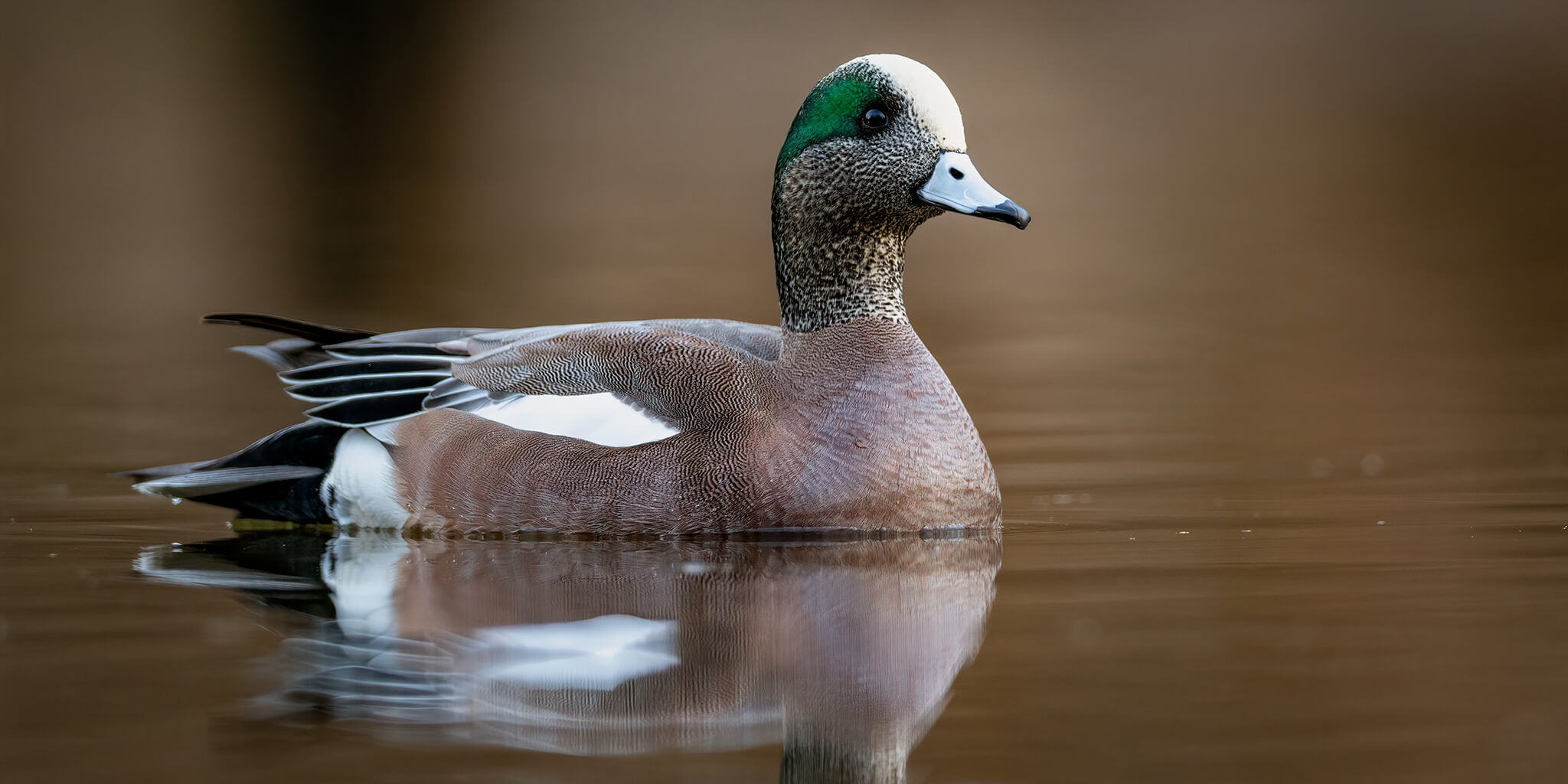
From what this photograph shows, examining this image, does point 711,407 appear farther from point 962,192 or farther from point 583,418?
point 962,192

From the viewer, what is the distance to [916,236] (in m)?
14.1

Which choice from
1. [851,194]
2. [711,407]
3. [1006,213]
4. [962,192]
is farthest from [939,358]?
[711,407]

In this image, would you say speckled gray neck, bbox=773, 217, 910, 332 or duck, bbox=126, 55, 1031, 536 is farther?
speckled gray neck, bbox=773, 217, 910, 332

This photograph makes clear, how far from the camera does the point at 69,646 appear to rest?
3.99 m

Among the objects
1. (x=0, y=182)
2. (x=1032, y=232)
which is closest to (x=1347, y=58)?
(x=1032, y=232)

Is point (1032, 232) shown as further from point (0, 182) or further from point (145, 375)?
point (0, 182)

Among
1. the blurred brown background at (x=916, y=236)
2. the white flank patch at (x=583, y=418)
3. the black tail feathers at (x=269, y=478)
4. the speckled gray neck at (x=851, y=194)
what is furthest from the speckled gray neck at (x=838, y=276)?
the black tail feathers at (x=269, y=478)

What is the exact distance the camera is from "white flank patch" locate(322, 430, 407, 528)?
562 cm

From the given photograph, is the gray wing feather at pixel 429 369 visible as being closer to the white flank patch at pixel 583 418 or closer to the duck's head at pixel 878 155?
the white flank patch at pixel 583 418

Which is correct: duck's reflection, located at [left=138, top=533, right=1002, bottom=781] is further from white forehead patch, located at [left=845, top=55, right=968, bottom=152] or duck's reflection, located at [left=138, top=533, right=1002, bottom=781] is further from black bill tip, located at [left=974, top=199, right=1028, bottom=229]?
white forehead patch, located at [left=845, top=55, right=968, bottom=152]

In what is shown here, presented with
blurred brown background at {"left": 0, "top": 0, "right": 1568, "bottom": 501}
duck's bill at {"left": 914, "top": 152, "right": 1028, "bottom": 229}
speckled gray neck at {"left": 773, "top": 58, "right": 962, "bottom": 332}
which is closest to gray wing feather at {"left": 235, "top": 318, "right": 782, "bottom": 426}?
speckled gray neck at {"left": 773, "top": 58, "right": 962, "bottom": 332}

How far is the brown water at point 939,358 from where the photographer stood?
339 cm

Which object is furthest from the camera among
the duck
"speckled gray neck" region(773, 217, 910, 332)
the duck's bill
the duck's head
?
"speckled gray neck" region(773, 217, 910, 332)

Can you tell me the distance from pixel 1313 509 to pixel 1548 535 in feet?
2.49
